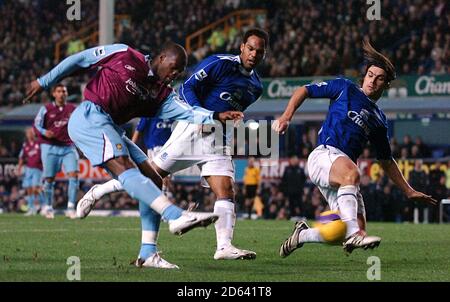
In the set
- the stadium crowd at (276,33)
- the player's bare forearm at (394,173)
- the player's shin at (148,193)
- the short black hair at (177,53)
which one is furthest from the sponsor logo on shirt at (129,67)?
the stadium crowd at (276,33)

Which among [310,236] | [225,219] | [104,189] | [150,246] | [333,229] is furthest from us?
[104,189]

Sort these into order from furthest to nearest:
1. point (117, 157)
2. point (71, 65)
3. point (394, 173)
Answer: point (394, 173) → point (71, 65) → point (117, 157)

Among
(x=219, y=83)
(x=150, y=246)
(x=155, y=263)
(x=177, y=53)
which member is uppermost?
(x=177, y=53)

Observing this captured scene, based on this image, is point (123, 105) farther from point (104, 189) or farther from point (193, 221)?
point (104, 189)

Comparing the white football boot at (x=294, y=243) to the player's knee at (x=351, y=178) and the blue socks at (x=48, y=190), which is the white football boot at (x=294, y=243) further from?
the blue socks at (x=48, y=190)

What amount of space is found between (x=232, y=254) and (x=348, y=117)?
5.85 ft

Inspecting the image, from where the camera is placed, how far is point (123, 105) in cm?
952

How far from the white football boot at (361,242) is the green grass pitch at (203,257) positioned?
0.23 meters

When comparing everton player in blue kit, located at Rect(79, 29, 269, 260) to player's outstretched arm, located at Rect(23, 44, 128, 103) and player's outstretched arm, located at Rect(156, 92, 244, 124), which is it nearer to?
player's outstretched arm, located at Rect(156, 92, 244, 124)

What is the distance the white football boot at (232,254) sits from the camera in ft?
35.2

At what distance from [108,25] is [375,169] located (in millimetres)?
7268

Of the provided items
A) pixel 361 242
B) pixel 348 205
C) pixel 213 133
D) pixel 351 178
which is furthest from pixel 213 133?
pixel 361 242

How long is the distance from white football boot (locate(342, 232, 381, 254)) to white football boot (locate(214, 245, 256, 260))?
1282 millimetres

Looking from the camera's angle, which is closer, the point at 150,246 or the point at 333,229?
the point at 150,246
